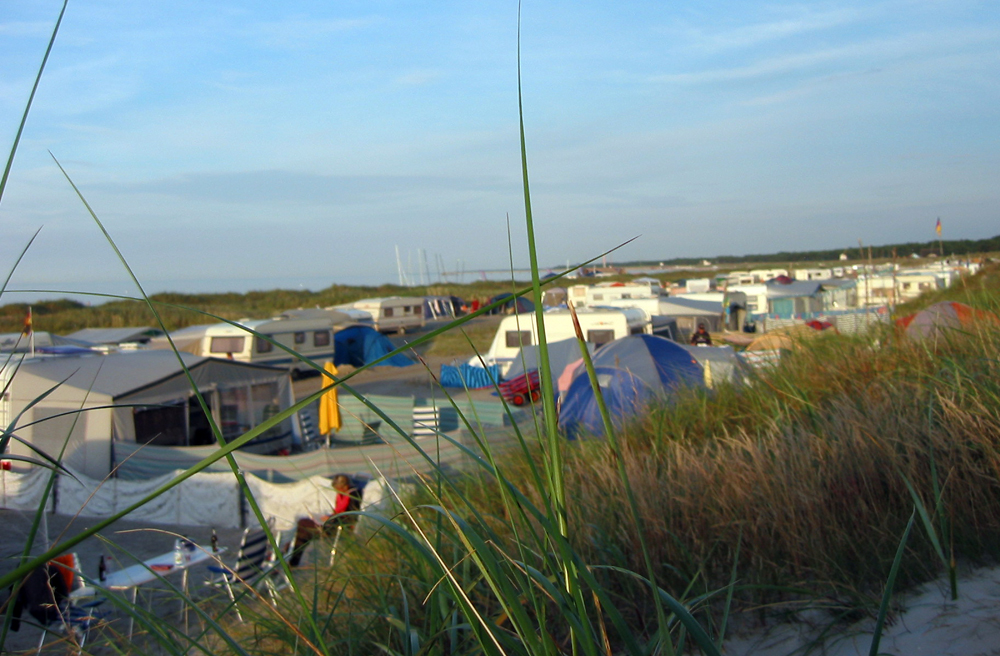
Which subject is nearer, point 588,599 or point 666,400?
point 588,599

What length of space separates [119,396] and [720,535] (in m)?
9.61

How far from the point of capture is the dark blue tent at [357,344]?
904 inches

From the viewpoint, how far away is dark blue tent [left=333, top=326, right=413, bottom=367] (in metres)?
23.0

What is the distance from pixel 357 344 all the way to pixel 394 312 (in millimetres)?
7463

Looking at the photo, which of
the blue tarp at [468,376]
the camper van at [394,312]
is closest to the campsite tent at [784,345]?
the blue tarp at [468,376]

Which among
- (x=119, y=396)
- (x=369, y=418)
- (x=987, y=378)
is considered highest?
(x=987, y=378)

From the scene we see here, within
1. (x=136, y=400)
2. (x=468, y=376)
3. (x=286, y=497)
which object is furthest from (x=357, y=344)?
(x=286, y=497)

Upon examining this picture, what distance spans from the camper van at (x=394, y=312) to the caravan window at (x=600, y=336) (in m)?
14.8

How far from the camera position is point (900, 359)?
3.67 m

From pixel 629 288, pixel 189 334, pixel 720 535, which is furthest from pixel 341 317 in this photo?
pixel 720 535

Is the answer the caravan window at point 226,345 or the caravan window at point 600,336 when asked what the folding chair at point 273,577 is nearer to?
the caravan window at point 600,336

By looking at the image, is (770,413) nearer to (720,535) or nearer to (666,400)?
(666,400)

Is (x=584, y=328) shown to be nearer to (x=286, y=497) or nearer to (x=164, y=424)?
(x=164, y=424)

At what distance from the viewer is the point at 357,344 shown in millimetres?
23672
